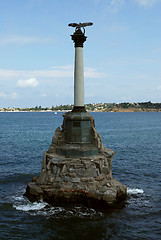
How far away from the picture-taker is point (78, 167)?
1716 cm

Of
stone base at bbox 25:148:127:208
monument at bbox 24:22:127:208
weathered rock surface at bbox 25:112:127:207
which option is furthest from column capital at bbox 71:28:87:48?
stone base at bbox 25:148:127:208

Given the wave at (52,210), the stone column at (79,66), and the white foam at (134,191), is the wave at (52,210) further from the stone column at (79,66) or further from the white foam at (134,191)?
the stone column at (79,66)

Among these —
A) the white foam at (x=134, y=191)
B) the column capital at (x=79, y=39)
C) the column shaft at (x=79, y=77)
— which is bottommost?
the white foam at (x=134, y=191)

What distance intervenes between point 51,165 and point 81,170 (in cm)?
200

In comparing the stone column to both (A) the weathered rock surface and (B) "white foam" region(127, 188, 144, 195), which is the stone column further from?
(B) "white foam" region(127, 188, 144, 195)

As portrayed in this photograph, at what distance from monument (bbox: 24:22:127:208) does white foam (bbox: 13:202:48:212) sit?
0.40 metres

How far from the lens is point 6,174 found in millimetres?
23328

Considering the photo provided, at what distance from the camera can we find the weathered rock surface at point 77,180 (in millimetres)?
16422

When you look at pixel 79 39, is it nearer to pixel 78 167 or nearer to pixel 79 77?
pixel 79 77

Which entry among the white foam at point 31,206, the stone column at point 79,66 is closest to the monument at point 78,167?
the stone column at point 79,66

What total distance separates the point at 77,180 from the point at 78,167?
80 centimetres

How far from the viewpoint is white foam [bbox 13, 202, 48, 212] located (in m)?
16.0

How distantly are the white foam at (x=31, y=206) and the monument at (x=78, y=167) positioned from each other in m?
0.40

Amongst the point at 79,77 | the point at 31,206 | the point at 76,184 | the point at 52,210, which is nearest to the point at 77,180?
the point at 76,184
